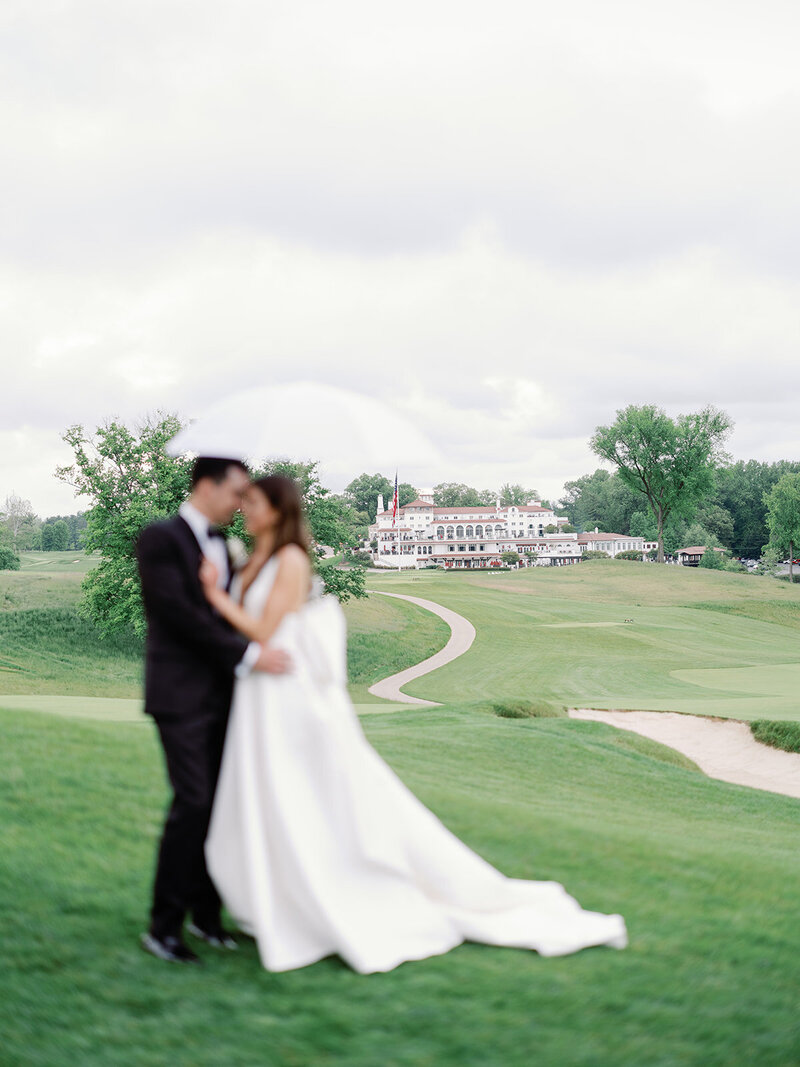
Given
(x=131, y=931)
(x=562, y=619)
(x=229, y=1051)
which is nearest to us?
(x=229, y=1051)

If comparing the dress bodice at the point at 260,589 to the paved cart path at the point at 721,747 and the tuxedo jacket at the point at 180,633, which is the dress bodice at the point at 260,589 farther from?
the paved cart path at the point at 721,747

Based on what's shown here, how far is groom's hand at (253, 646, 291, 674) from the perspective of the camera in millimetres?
4484

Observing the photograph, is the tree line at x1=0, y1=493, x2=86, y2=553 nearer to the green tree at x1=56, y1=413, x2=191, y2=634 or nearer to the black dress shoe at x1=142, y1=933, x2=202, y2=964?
the green tree at x1=56, y1=413, x2=191, y2=634

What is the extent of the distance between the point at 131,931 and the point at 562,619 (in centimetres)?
5146

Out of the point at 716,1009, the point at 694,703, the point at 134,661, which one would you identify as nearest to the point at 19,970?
the point at 716,1009

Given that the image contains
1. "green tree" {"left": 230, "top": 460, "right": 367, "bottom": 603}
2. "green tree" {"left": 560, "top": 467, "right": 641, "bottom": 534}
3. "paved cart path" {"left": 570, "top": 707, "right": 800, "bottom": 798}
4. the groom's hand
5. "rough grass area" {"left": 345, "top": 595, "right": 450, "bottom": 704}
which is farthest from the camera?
"green tree" {"left": 560, "top": 467, "right": 641, "bottom": 534}

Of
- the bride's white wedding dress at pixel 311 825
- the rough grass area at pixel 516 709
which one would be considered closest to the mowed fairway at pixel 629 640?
the rough grass area at pixel 516 709

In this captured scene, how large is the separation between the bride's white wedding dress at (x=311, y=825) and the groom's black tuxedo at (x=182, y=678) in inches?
5.3

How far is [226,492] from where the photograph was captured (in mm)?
4707

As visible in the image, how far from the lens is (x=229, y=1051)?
399cm

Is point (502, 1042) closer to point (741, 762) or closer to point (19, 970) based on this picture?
point (19, 970)

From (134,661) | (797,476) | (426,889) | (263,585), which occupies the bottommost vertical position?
(134,661)

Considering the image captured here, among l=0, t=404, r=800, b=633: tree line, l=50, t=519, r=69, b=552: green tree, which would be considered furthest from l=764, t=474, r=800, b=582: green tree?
l=50, t=519, r=69, b=552: green tree

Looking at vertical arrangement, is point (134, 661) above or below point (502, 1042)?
→ below
